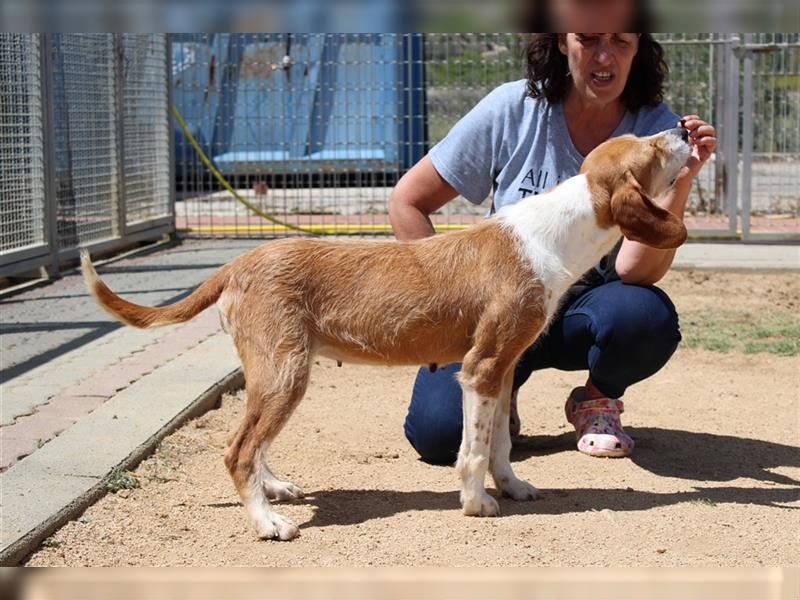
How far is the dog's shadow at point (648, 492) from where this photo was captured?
4.12m

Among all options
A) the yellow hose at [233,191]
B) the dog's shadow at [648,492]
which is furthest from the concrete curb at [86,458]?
the yellow hose at [233,191]

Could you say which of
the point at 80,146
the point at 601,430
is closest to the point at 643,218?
the point at 601,430

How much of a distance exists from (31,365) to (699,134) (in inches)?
159

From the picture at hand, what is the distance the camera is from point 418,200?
15.6 ft

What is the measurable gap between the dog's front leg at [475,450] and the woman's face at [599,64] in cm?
138

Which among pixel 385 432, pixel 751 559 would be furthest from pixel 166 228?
pixel 751 559

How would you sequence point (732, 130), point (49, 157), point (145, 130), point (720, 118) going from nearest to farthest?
1. point (49, 157)
2. point (732, 130)
3. point (145, 130)
4. point (720, 118)

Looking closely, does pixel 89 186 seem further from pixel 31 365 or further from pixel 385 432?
pixel 385 432

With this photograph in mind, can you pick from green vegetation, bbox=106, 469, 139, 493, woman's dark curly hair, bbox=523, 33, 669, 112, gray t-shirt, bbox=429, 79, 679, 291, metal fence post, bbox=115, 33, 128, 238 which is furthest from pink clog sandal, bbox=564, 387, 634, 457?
metal fence post, bbox=115, 33, 128, 238

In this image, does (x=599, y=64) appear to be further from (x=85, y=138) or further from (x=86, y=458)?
(x=85, y=138)

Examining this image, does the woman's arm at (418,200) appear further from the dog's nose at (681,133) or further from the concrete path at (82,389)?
the concrete path at (82,389)

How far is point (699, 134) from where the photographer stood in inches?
162

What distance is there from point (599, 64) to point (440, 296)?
123 cm

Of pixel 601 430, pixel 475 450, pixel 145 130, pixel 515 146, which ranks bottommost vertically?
pixel 601 430
